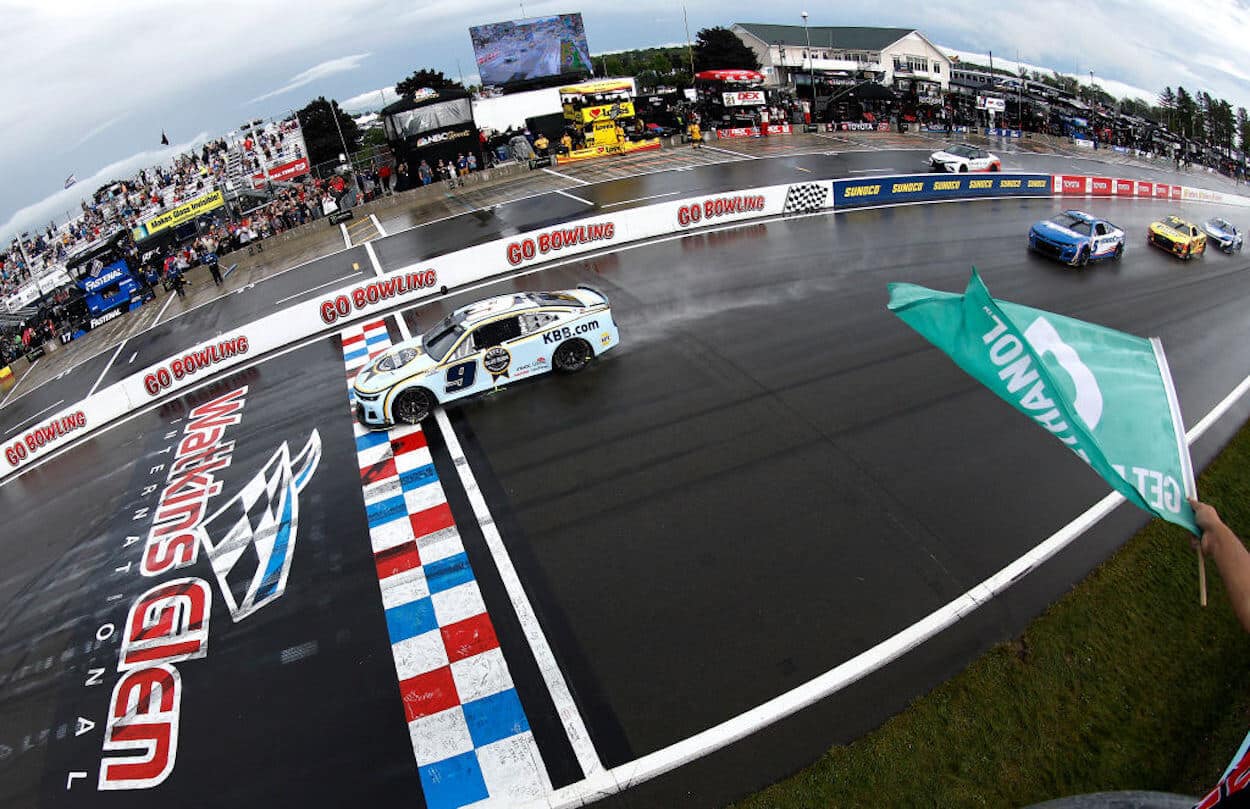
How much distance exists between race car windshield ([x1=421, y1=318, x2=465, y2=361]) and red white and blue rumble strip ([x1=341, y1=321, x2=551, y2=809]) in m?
2.02

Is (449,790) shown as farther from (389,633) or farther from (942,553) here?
(942,553)

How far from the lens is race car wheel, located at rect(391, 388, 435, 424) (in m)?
13.1

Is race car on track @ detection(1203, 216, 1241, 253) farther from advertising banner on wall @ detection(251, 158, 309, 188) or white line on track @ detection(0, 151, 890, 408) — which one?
advertising banner on wall @ detection(251, 158, 309, 188)

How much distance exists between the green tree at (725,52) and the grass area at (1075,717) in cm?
7110

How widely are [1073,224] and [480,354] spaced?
1898cm

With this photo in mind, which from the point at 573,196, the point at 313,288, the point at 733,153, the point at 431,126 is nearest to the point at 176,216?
the point at 431,126

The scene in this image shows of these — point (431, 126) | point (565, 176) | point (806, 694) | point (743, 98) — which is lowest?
point (806, 694)

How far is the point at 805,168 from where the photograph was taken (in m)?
33.8

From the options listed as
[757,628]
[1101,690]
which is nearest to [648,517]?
[757,628]

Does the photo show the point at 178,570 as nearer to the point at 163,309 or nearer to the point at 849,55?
the point at 163,309

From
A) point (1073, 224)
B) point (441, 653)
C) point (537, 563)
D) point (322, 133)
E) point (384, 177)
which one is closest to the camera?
point (441, 653)

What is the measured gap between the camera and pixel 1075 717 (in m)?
6.87

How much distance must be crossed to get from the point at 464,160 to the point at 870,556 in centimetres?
3592

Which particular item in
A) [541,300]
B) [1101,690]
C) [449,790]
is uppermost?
[541,300]
